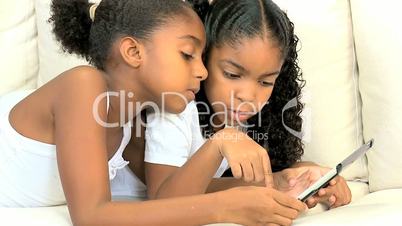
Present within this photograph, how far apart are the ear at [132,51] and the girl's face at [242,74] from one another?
0.19 metres

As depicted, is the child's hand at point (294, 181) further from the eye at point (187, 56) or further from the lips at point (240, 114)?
the eye at point (187, 56)

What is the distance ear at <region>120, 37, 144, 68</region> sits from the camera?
1240 millimetres

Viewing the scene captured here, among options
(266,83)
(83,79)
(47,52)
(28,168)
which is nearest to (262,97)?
(266,83)

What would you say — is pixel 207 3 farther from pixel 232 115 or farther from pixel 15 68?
pixel 15 68

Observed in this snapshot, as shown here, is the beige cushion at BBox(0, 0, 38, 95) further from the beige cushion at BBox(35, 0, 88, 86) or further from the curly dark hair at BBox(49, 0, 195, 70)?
the curly dark hair at BBox(49, 0, 195, 70)

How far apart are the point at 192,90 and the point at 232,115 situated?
16 cm

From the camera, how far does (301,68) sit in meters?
1.61

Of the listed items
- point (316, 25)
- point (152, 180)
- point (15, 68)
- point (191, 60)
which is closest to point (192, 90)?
point (191, 60)

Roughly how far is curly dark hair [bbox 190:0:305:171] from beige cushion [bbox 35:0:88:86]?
1.50ft

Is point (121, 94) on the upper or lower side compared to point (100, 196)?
upper

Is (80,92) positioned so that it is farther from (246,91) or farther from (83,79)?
(246,91)

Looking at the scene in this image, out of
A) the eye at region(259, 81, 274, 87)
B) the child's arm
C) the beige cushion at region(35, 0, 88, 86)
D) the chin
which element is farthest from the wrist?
the beige cushion at region(35, 0, 88, 86)

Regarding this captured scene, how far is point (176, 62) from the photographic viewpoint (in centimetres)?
122

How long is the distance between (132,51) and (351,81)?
2.16 ft
